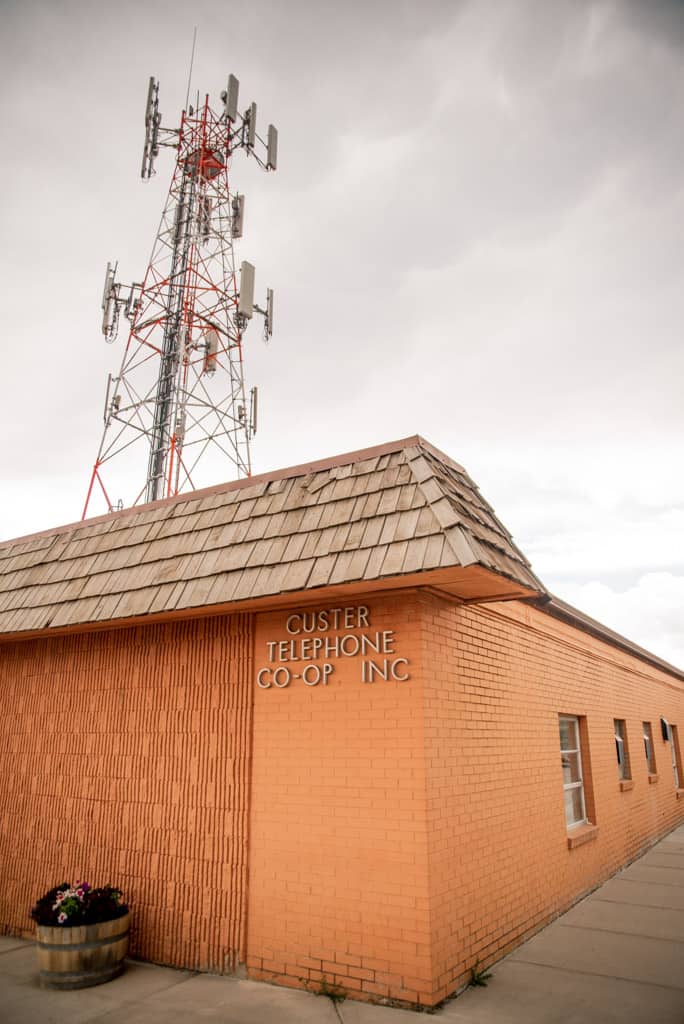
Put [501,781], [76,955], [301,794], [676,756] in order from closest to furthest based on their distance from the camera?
1. [76,955]
2. [301,794]
3. [501,781]
4. [676,756]

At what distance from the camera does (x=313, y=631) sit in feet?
18.6

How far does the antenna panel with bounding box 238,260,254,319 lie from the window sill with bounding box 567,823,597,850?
10.2 meters

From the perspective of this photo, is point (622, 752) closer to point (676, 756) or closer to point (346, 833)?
point (676, 756)

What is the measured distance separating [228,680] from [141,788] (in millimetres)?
1503

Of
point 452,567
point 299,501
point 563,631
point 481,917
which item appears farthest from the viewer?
point 563,631

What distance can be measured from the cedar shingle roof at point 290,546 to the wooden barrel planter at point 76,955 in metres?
2.61

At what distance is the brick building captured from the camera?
489 centimetres

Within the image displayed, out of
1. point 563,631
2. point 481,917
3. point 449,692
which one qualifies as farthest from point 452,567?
point 563,631

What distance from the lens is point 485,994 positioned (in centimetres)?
479

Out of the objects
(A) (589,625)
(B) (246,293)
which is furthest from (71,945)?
(B) (246,293)

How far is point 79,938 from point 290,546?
363 cm

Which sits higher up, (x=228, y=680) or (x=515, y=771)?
(x=228, y=680)

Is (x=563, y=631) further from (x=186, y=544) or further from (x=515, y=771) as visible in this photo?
(x=186, y=544)

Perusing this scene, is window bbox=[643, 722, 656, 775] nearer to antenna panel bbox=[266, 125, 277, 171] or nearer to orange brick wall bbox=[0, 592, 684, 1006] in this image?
orange brick wall bbox=[0, 592, 684, 1006]
